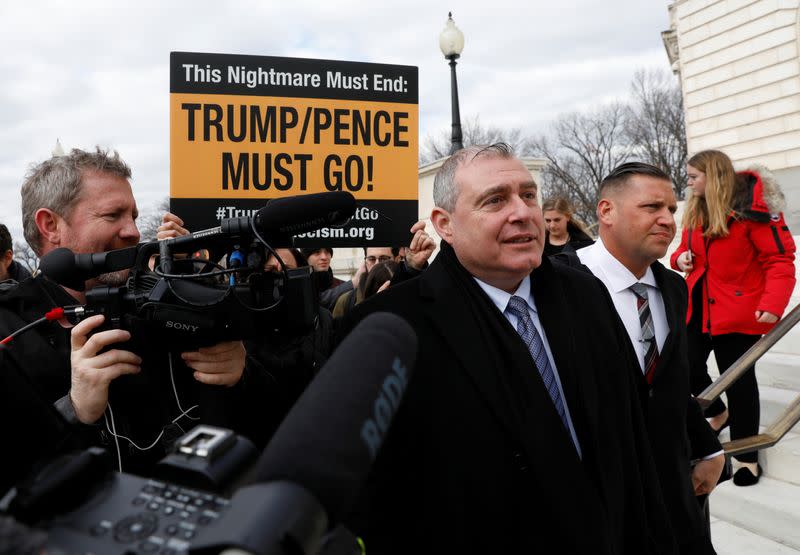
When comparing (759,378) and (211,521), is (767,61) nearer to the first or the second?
(759,378)

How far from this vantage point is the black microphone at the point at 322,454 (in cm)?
56

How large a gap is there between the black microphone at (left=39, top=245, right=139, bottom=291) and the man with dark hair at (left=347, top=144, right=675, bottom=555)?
736mm

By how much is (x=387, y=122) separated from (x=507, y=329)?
5.56ft

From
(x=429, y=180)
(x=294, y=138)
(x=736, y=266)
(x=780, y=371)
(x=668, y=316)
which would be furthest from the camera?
(x=429, y=180)

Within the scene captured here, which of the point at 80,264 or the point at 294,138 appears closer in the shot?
the point at 80,264

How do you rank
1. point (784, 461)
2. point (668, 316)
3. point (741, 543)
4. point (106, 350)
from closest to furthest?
point (106, 350) < point (668, 316) < point (741, 543) < point (784, 461)

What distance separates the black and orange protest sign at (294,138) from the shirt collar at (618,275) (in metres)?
0.99

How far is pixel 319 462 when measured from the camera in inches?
24.2

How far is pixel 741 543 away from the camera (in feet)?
13.2

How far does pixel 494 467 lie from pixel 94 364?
3.53 ft

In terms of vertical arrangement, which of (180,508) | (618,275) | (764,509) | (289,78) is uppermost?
(289,78)

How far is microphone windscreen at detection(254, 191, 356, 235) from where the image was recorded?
1.50 meters

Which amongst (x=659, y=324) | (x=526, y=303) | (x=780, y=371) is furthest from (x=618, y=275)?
(x=780, y=371)

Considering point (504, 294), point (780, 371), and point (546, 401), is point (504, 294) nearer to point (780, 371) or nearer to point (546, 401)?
point (546, 401)
